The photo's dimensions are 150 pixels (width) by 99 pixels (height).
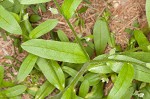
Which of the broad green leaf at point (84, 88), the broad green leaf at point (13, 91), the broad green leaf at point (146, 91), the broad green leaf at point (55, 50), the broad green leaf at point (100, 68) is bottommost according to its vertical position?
the broad green leaf at point (146, 91)

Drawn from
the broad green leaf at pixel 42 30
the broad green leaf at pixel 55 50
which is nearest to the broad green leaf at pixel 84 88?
the broad green leaf at pixel 55 50

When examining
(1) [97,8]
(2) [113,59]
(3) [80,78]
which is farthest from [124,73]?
(1) [97,8]

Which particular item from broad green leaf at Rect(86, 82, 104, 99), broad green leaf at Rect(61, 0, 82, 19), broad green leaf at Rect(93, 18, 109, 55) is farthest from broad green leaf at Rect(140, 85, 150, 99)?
broad green leaf at Rect(61, 0, 82, 19)

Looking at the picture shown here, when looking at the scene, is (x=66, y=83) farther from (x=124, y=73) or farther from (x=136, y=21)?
(x=136, y=21)

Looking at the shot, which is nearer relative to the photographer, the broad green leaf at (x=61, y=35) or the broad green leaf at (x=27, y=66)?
the broad green leaf at (x=27, y=66)

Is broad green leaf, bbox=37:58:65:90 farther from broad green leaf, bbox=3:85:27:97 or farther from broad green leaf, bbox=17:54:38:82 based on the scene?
broad green leaf, bbox=3:85:27:97

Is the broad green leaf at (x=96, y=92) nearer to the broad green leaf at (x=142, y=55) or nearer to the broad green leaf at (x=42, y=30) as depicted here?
the broad green leaf at (x=142, y=55)

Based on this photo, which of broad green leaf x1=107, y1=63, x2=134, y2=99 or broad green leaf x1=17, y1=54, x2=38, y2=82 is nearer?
broad green leaf x1=107, y1=63, x2=134, y2=99
